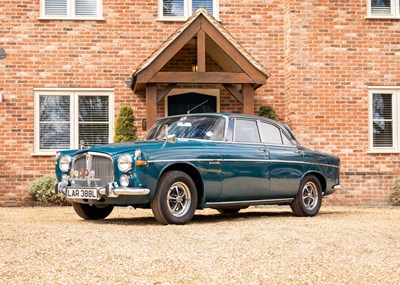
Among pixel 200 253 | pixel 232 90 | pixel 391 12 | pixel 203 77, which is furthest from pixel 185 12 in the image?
pixel 200 253

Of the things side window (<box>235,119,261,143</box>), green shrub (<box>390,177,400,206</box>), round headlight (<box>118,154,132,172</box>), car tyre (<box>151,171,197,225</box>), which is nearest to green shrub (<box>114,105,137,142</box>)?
side window (<box>235,119,261,143</box>)

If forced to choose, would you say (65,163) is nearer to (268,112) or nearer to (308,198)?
(308,198)

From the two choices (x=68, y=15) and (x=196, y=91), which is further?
(x=196, y=91)

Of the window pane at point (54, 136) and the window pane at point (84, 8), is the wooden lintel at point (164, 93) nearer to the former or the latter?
the window pane at point (54, 136)

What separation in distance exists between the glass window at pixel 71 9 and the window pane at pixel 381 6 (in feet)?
21.9

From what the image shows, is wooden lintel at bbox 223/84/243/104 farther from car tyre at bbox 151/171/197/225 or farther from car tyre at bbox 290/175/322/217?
car tyre at bbox 151/171/197/225

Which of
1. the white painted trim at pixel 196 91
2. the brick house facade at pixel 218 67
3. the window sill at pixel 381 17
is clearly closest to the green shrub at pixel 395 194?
the brick house facade at pixel 218 67

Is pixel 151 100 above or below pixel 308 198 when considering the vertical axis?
above

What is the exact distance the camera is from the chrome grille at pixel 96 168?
31.6ft

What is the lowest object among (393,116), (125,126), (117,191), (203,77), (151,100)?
(117,191)

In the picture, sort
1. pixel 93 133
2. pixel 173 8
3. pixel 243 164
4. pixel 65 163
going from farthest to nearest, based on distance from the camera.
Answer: pixel 173 8
pixel 93 133
pixel 243 164
pixel 65 163

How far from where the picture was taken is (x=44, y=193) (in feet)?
52.5

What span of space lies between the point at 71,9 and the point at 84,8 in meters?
0.31

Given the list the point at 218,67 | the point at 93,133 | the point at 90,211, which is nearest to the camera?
the point at 90,211
